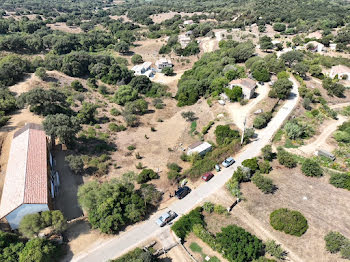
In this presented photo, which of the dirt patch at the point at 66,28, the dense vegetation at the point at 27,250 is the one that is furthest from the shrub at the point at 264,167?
the dirt patch at the point at 66,28

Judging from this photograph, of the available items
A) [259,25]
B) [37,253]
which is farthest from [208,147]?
[259,25]

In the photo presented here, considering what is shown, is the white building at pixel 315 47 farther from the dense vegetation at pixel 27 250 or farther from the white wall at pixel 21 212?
the dense vegetation at pixel 27 250

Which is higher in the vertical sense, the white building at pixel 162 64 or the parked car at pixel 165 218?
the parked car at pixel 165 218

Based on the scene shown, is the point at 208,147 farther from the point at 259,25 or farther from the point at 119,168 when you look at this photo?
the point at 259,25

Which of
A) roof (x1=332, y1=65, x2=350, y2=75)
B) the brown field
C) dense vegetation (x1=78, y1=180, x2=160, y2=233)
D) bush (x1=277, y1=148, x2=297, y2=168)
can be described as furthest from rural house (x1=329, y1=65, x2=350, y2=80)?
dense vegetation (x1=78, y1=180, x2=160, y2=233)

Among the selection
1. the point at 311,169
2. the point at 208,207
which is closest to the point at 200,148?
the point at 208,207

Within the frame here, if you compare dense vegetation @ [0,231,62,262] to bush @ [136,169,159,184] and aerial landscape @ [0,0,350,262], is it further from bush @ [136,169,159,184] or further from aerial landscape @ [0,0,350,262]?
bush @ [136,169,159,184]

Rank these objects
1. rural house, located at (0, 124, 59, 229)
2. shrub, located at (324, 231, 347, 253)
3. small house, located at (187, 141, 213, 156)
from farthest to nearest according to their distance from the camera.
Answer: small house, located at (187, 141, 213, 156) < rural house, located at (0, 124, 59, 229) < shrub, located at (324, 231, 347, 253)
